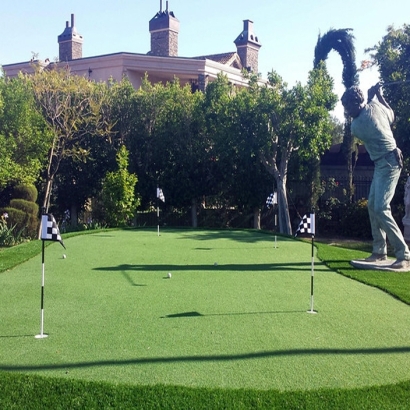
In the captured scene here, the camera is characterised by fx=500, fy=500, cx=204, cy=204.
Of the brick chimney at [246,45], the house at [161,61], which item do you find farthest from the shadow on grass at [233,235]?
the brick chimney at [246,45]

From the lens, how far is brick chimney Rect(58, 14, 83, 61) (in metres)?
35.8

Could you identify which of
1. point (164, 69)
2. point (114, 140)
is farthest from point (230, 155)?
point (164, 69)

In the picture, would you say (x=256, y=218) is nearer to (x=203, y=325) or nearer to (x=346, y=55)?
(x=346, y=55)

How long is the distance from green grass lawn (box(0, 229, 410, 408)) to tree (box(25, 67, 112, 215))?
11.6 metres

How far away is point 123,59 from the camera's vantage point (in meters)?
31.0

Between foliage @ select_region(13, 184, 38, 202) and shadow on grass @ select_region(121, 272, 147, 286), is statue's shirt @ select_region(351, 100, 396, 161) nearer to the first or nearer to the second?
shadow on grass @ select_region(121, 272, 147, 286)

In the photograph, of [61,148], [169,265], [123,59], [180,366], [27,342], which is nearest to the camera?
[180,366]

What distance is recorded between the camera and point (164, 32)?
33.8 m

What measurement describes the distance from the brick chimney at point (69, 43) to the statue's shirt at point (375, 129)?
1155 inches

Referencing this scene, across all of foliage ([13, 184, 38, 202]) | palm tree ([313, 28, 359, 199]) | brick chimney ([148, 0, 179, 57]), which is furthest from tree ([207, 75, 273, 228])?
brick chimney ([148, 0, 179, 57])

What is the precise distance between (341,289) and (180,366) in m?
4.68

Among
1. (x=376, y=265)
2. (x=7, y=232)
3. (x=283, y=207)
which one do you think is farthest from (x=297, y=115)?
(x=7, y=232)

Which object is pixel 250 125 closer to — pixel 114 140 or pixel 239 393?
pixel 114 140

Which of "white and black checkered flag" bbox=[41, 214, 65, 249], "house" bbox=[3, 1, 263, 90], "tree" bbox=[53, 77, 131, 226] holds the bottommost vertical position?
"white and black checkered flag" bbox=[41, 214, 65, 249]
